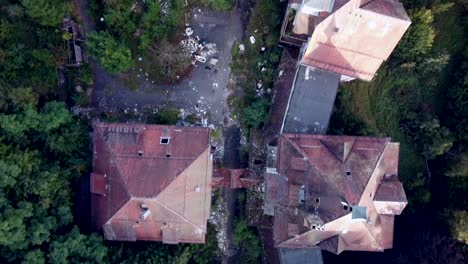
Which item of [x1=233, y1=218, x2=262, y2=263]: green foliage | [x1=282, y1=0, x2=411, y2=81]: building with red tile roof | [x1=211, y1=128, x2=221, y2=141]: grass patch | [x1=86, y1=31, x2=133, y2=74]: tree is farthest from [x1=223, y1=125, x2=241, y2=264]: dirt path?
[x1=86, y1=31, x2=133, y2=74]: tree

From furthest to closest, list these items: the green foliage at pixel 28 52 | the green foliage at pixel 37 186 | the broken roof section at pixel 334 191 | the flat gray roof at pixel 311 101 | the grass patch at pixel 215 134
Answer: the grass patch at pixel 215 134, the flat gray roof at pixel 311 101, the green foliage at pixel 28 52, the broken roof section at pixel 334 191, the green foliage at pixel 37 186

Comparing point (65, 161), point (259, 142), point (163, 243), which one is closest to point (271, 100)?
point (259, 142)

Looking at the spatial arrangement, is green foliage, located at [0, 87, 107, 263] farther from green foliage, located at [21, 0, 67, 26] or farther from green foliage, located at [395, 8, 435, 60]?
→ green foliage, located at [395, 8, 435, 60]

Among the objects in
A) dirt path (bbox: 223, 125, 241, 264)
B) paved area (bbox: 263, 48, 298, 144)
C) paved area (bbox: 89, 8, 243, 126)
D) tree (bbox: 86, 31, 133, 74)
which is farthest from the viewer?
dirt path (bbox: 223, 125, 241, 264)

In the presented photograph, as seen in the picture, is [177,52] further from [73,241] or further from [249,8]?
[73,241]

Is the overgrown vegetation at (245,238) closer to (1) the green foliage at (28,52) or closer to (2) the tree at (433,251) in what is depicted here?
(2) the tree at (433,251)

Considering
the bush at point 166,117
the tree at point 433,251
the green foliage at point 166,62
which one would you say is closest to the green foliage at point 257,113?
the bush at point 166,117
